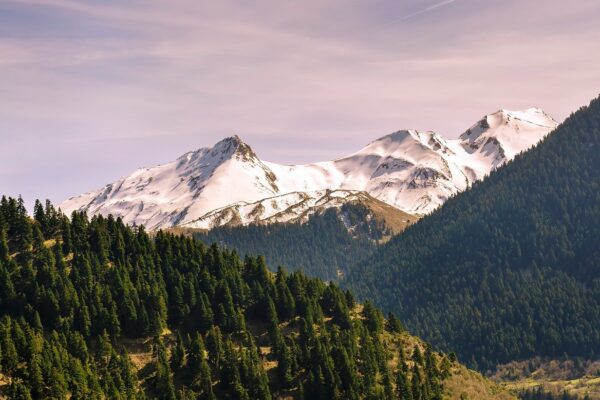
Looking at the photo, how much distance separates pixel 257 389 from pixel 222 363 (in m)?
11.7

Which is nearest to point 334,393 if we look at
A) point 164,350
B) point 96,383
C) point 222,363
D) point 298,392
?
point 298,392

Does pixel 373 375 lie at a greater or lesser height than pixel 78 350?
lesser

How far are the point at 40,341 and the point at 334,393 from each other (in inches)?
2722

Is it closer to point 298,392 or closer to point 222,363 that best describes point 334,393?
point 298,392

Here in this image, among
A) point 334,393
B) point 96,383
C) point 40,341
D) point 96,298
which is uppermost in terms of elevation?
point 96,298

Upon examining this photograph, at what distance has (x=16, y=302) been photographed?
198 m

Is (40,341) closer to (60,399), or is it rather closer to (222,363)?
(60,399)

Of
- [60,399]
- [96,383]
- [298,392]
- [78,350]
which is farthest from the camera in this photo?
[298,392]

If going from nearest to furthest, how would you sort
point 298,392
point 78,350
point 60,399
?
point 60,399 < point 78,350 < point 298,392

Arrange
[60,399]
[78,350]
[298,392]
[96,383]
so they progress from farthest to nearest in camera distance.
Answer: [298,392]
[78,350]
[96,383]
[60,399]

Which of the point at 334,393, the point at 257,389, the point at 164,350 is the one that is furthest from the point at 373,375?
the point at 164,350

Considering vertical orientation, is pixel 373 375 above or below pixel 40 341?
below

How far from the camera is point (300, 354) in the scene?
19675 centimetres

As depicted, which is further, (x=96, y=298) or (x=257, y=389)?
(x=96, y=298)
